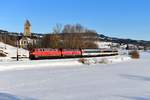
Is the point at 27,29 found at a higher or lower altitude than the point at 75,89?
higher

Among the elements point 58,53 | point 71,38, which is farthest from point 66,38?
point 58,53

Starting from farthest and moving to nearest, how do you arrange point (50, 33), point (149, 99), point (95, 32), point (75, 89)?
point (95, 32), point (50, 33), point (75, 89), point (149, 99)

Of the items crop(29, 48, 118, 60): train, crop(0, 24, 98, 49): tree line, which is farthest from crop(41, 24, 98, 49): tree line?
crop(29, 48, 118, 60): train

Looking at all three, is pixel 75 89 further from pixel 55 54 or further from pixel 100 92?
pixel 55 54

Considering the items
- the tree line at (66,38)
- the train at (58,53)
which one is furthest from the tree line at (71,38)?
the train at (58,53)

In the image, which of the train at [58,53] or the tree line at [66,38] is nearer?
the train at [58,53]

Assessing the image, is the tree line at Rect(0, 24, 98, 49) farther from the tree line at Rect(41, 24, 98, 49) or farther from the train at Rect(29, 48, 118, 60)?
the train at Rect(29, 48, 118, 60)

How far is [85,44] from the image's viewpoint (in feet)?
408

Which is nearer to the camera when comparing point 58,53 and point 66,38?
point 58,53

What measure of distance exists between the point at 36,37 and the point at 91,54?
5249 centimetres

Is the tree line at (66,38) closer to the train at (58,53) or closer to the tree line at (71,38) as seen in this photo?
the tree line at (71,38)

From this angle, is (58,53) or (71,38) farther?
(71,38)

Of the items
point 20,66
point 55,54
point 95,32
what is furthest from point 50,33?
point 20,66

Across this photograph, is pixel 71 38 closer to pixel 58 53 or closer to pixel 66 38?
pixel 66 38
